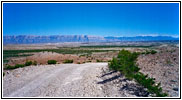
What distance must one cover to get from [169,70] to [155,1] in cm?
706

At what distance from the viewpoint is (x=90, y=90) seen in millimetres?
12594

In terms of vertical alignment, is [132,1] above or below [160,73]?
above

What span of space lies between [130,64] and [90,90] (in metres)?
3.89

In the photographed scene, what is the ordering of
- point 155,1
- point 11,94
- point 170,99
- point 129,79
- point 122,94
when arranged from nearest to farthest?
point 170,99 < point 155,1 < point 122,94 < point 11,94 < point 129,79

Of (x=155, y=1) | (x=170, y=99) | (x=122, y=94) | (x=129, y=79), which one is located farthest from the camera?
(x=129, y=79)

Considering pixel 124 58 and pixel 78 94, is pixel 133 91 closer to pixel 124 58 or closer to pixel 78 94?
pixel 78 94

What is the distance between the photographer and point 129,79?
14633 millimetres

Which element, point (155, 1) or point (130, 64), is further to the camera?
point (130, 64)

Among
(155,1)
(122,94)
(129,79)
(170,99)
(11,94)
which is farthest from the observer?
(129,79)

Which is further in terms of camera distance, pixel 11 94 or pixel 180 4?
pixel 11 94

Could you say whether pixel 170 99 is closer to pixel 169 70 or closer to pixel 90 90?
pixel 90 90

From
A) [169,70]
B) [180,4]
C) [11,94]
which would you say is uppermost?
[180,4]

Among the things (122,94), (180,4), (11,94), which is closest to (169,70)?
(122,94)

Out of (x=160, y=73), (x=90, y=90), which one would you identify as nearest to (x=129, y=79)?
(x=160, y=73)
